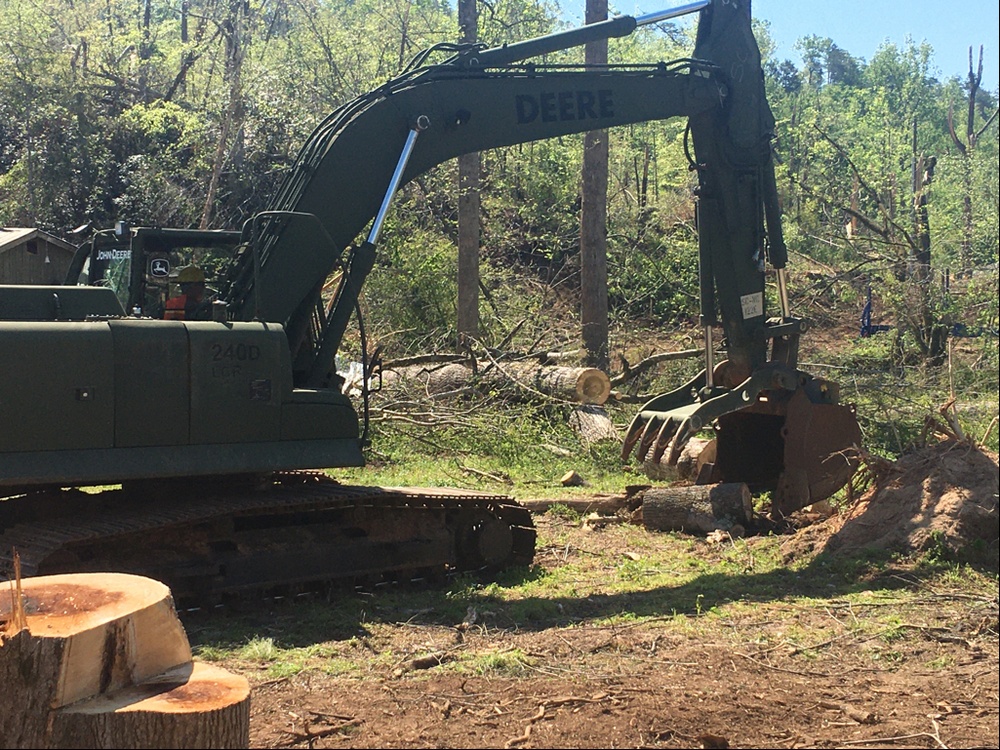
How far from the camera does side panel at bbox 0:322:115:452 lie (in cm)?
629

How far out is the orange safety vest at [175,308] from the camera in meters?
7.33

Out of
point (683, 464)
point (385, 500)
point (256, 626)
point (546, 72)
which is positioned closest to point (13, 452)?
point (256, 626)

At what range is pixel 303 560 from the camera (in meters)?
7.25

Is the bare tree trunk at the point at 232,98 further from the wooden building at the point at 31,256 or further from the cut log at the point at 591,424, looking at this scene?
the cut log at the point at 591,424

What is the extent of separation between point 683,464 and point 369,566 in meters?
4.44

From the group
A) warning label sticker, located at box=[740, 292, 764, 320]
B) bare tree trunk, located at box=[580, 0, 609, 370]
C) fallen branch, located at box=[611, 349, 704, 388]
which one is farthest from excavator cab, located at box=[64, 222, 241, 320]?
bare tree trunk, located at box=[580, 0, 609, 370]

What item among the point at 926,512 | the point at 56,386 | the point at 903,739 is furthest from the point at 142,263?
the point at 926,512

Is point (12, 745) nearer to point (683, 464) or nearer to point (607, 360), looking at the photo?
point (683, 464)

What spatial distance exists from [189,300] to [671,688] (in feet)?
Result: 14.0

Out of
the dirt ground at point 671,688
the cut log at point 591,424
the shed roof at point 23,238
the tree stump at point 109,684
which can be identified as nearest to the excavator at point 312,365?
the dirt ground at point 671,688

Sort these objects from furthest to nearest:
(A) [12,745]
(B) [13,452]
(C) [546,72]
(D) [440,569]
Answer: (C) [546,72], (D) [440,569], (B) [13,452], (A) [12,745]

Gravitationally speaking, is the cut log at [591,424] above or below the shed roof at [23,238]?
below

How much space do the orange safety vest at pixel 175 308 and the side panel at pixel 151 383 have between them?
52cm

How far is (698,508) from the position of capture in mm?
9398
